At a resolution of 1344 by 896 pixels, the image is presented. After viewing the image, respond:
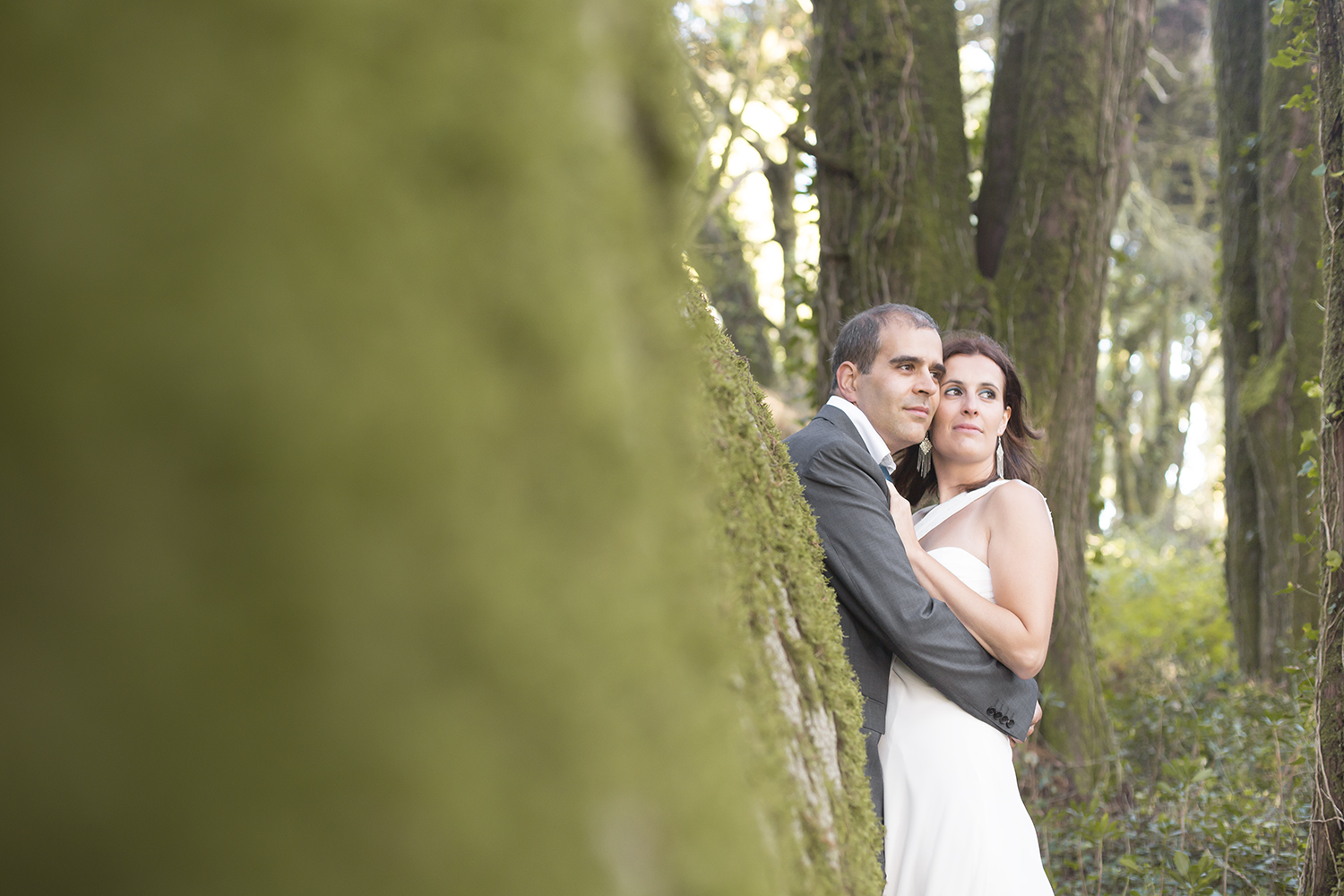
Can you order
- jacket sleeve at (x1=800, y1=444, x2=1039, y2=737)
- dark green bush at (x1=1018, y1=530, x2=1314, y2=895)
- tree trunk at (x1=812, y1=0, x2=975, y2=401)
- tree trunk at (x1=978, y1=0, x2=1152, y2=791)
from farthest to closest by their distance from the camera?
1. tree trunk at (x1=978, y1=0, x2=1152, y2=791)
2. tree trunk at (x1=812, y1=0, x2=975, y2=401)
3. dark green bush at (x1=1018, y1=530, x2=1314, y2=895)
4. jacket sleeve at (x1=800, y1=444, x2=1039, y2=737)

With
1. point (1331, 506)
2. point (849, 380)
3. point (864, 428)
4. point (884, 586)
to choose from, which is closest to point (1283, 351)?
point (1331, 506)

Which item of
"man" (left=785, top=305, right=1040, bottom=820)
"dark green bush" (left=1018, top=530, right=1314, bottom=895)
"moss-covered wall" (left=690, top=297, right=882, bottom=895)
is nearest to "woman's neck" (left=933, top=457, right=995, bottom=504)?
"man" (left=785, top=305, right=1040, bottom=820)

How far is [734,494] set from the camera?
1337 millimetres

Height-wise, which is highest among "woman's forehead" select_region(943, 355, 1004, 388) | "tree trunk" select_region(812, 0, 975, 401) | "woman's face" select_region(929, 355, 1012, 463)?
"tree trunk" select_region(812, 0, 975, 401)

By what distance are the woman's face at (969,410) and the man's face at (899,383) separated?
266mm

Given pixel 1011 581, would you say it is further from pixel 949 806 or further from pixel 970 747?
pixel 949 806

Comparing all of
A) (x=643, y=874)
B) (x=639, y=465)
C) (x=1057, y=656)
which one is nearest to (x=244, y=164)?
(x=639, y=465)

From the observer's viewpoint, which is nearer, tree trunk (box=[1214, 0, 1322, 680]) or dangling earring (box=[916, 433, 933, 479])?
dangling earring (box=[916, 433, 933, 479])

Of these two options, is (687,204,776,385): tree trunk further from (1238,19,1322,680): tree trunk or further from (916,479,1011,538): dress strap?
(916,479,1011,538): dress strap

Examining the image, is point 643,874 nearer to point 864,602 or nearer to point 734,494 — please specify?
point 734,494

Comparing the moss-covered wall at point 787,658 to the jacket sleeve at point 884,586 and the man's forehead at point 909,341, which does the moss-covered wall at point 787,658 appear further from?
the man's forehead at point 909,341

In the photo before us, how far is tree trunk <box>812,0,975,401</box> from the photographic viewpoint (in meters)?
5.07

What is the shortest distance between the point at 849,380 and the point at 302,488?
2.75 m

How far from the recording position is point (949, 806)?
8.41 feet
